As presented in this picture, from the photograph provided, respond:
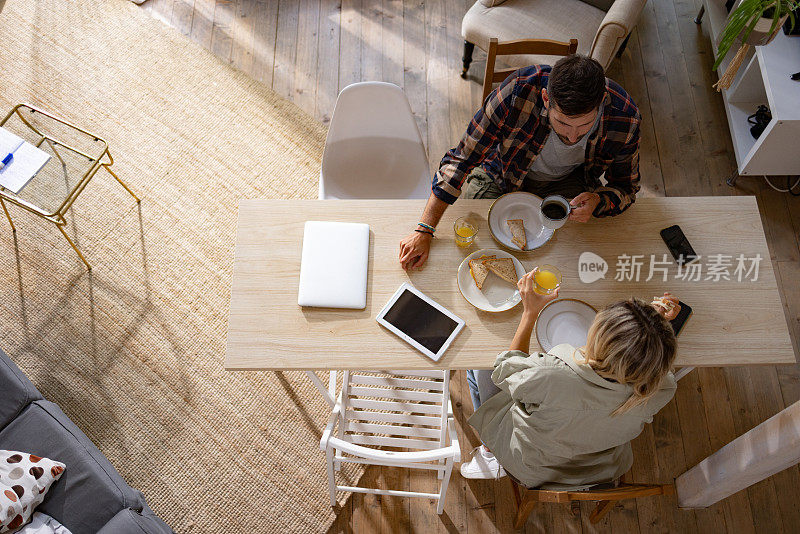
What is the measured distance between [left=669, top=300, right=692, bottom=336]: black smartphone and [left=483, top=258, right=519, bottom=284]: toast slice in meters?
0.46

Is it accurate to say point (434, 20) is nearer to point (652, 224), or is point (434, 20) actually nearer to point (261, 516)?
point (652, 224)

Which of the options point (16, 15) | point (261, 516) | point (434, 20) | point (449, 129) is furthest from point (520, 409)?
point (16, 15)

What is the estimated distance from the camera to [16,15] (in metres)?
3.24

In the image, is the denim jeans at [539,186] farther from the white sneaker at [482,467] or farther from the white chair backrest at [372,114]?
the white sneaker at [482,467]

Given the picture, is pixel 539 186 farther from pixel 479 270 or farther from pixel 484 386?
pixel 484 386

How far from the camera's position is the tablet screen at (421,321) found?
1.64m

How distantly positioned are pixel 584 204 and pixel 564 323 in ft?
1.22

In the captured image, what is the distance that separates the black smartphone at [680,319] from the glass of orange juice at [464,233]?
24.4 inches

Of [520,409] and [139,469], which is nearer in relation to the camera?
[520,409]

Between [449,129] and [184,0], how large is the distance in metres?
1.77

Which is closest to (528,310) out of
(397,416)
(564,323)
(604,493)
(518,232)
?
(564,323)

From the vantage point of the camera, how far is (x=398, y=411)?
199 cm

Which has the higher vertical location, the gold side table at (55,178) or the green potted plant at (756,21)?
the green potted plant at (756,21)

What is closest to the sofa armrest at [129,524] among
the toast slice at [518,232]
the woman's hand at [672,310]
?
the toast slice at [518,232]
